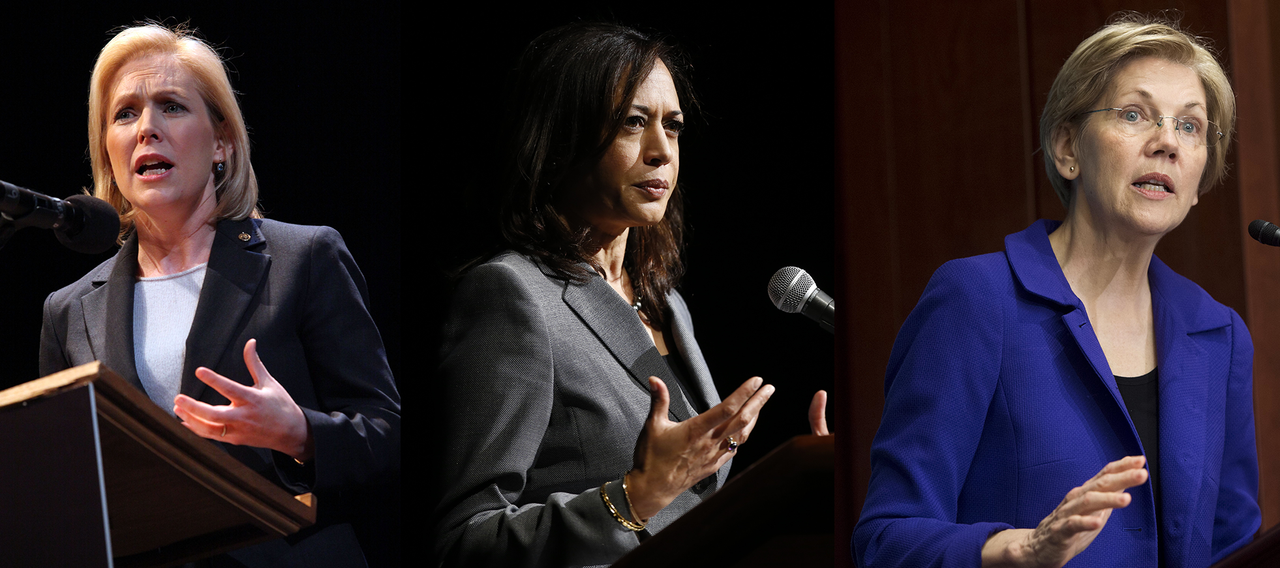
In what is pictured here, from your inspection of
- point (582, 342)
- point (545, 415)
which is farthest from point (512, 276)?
point (545, 415)

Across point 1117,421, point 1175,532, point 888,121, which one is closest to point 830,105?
point 888,121

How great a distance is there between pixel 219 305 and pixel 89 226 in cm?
31

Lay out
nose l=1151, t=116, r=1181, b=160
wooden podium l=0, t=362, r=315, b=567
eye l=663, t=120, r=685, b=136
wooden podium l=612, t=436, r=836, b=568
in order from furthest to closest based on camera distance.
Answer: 1. eye l=663, t=120, r=685, b=136
2. nose l=1151, t=116, r=1181, b=160
3. wooden podium l=612, t=436, r=836, b=568
4. wooden podium l=0, t=362, r=315, b=567

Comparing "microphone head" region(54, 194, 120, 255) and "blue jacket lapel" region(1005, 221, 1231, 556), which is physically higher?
"microphone head" region(54, 194, 120, 255)

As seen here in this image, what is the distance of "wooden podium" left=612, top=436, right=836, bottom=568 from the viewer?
196 centimetres

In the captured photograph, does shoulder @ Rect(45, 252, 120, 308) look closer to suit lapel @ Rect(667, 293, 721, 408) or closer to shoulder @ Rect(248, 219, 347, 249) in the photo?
shoulder @ Rect(248, 219, 347, 249)

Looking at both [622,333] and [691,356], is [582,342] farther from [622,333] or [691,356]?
[691,356]

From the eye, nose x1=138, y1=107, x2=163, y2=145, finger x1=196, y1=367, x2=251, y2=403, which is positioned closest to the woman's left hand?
finger x1=196, y1=367, x2=251, y2=403

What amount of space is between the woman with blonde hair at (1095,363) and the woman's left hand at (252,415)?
1.19 metres

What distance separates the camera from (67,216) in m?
2.22

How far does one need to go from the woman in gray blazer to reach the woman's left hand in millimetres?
324

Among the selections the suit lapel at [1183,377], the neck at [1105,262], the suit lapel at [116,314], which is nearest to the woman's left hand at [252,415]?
the suit lapel at [116,314]

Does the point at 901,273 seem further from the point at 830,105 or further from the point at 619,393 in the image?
the point at 619,393

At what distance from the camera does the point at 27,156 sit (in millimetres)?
2506
